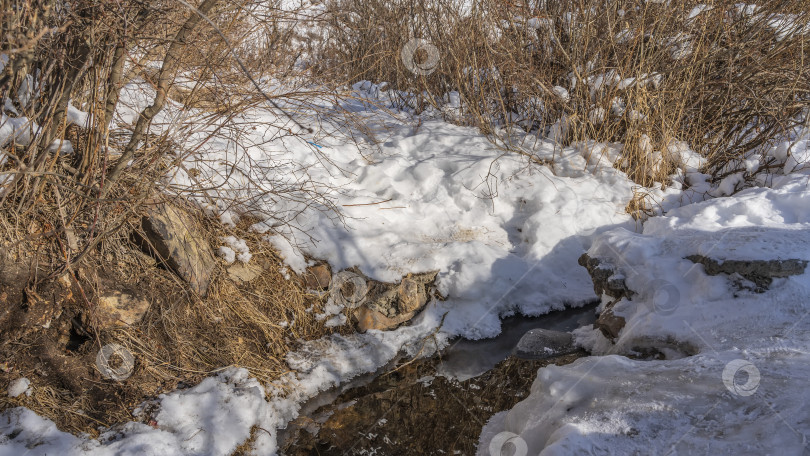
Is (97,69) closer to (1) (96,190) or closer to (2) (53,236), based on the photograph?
(1) (96,190)

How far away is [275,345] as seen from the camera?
11.8 feet

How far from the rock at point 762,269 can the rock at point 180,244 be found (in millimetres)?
3118

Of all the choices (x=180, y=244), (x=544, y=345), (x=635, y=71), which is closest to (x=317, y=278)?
(x=180, y=244)

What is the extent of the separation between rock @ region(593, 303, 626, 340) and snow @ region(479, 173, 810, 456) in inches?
2.0

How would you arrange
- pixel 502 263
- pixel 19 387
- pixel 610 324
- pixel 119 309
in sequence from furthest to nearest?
pixel 502 263 → pixel 610 324 → pixel 119 309 → pixel 19 387

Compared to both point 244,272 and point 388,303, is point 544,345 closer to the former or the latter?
point 388,303

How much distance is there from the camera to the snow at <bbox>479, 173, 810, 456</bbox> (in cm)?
214

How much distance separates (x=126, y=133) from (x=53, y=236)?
0.72m

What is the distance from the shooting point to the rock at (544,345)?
12.1ft

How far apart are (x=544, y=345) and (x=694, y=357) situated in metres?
1.13

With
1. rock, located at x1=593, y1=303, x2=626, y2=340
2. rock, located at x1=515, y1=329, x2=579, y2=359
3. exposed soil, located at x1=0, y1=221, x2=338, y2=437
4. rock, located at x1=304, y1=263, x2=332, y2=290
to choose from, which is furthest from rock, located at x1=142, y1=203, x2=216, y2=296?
rock, located at x1=593, y1=303, x2=626, y2=340

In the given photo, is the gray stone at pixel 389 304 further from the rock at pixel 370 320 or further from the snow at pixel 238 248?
the snow at pixel 238 248

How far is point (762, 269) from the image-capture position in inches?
127

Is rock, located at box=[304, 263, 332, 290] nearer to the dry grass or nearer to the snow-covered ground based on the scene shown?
the snow-covered ground
